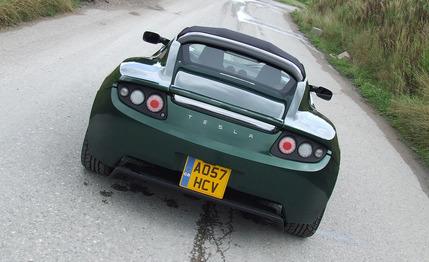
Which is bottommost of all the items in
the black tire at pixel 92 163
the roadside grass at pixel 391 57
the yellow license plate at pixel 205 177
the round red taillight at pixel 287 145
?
the roadside grass at pixel 391 57

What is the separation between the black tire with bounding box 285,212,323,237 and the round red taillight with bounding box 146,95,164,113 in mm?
1339

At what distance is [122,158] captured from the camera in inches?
155

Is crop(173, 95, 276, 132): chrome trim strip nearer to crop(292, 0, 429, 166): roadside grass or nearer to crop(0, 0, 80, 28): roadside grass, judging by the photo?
crop(292, 0, 429, 166): roadside grass

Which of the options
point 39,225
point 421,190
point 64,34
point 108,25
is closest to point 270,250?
point 39,225

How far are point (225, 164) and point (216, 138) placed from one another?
0.18 meters

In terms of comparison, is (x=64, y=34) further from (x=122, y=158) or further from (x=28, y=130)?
(x=122, y=158)

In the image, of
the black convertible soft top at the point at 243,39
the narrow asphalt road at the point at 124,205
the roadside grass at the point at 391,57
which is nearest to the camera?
the narrow asphalt road at the point at 124,205

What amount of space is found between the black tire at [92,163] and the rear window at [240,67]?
3.33 feet

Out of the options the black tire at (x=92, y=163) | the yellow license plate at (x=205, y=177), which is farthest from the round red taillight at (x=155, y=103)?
the black tire at (x=92, y=163)

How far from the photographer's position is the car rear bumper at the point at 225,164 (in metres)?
3.74

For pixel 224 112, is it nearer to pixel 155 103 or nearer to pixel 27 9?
pixel 155 103

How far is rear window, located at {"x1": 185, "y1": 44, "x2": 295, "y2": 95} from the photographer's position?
4246 mm

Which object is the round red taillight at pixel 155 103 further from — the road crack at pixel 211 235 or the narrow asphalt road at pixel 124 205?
the road crack at pixel 211 235

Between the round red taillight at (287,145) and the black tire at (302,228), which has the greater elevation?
the round red taillight at (287,145)
